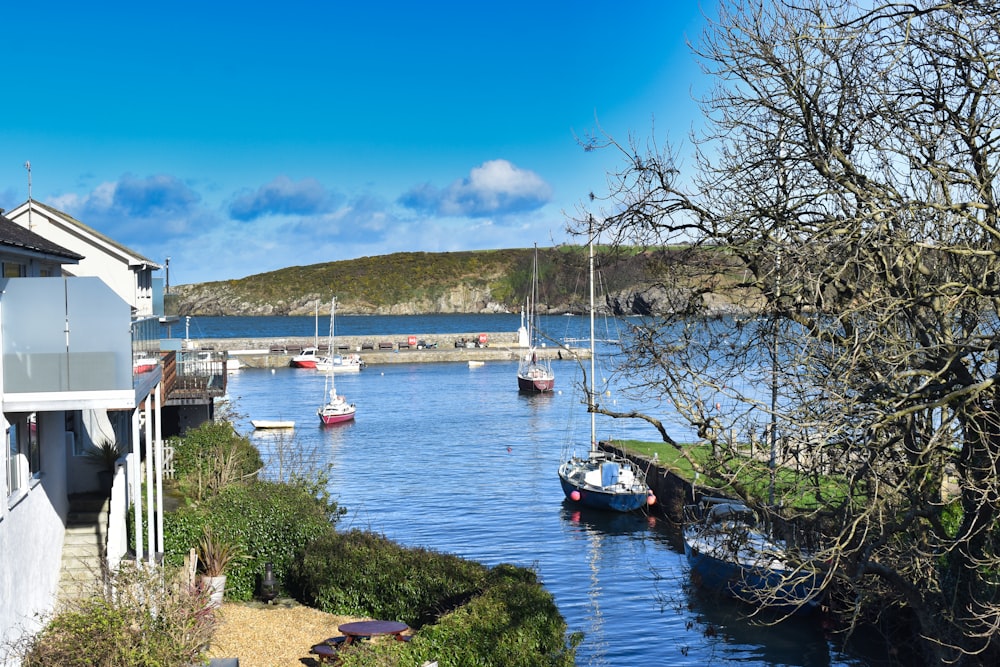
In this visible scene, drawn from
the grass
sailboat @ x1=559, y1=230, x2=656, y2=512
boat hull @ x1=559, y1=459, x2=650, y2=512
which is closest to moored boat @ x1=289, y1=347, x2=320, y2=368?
the grass

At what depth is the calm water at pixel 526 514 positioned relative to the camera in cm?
2438

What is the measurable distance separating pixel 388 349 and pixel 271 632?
373ft

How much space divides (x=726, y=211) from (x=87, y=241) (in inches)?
1054

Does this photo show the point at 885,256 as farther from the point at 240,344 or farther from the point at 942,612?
the point at 240,344

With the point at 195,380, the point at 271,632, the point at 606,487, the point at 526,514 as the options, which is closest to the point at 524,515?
the point at 526,514

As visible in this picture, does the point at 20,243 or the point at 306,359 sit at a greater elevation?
the point at 20,243

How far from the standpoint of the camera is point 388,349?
431ft

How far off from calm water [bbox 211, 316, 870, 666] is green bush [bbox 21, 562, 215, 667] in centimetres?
725

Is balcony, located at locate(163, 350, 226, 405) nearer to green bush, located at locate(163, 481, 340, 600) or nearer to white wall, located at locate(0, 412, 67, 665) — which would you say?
green bush, located at locate(163, 481, 340, 600)

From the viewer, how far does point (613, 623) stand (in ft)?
84.7

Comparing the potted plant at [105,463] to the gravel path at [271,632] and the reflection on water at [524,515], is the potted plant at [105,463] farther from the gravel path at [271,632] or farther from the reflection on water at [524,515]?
the reflection on water at [524,515]

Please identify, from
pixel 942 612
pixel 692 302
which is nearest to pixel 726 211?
pixel 692 302

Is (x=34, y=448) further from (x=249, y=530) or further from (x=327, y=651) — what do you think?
(x=327, y=651)

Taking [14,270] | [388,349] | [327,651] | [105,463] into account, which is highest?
[14,270]
